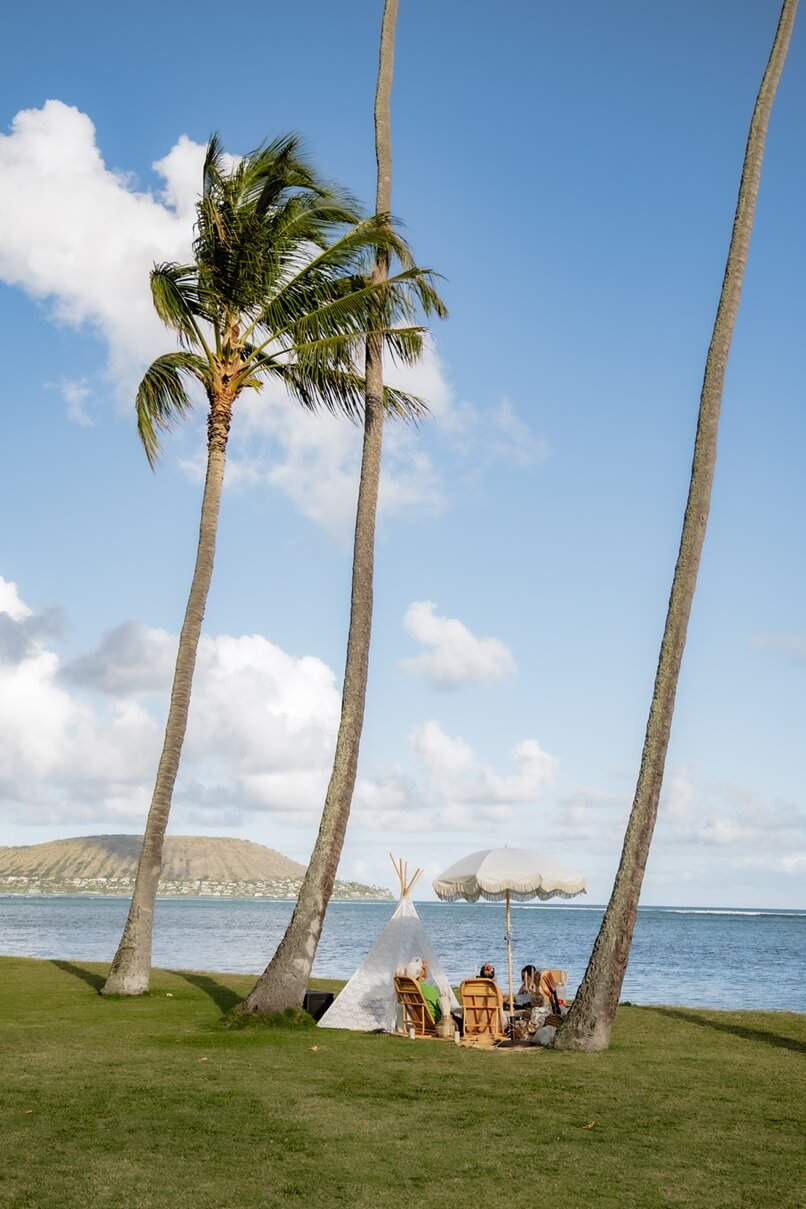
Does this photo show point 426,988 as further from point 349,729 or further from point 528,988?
point 349,729

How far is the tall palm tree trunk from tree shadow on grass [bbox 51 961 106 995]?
4709 millimetres

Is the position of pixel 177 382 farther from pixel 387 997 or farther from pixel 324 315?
pixel 387 997

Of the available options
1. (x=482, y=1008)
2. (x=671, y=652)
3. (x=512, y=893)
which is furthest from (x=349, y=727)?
(x=671, y=652)

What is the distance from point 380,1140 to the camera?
782 cm

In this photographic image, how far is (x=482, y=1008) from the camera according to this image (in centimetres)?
1353

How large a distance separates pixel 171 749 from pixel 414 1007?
5.38 metres

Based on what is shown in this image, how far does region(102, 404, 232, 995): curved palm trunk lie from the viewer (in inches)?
634

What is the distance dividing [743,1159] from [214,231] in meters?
14.2

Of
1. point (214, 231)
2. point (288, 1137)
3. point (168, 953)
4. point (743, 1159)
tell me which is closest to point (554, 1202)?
point (743, 1159)

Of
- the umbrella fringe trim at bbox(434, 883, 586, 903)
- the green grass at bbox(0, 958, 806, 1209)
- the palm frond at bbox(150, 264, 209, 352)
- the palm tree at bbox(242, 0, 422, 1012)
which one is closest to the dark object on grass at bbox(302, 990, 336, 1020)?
the palm tree at bbox(242, 0, 422, 1012)

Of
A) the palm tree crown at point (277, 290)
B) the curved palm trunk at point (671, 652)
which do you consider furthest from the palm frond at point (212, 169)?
the curved palm trunk at point (671, 652)

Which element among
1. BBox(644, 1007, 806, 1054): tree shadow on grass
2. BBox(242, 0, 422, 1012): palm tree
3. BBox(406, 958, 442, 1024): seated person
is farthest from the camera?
Answer: BBox(242, 0, 422, 1012): palm tree

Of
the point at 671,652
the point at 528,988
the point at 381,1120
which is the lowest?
the point at 381,1120

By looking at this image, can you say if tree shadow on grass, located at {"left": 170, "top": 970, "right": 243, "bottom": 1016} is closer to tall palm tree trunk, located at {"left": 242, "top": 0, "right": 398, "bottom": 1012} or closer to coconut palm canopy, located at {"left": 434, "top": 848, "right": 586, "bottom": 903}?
tall palm tree trunk, located at {"left": 242, "top": 0, "right": 398, "bottom": 1012}
